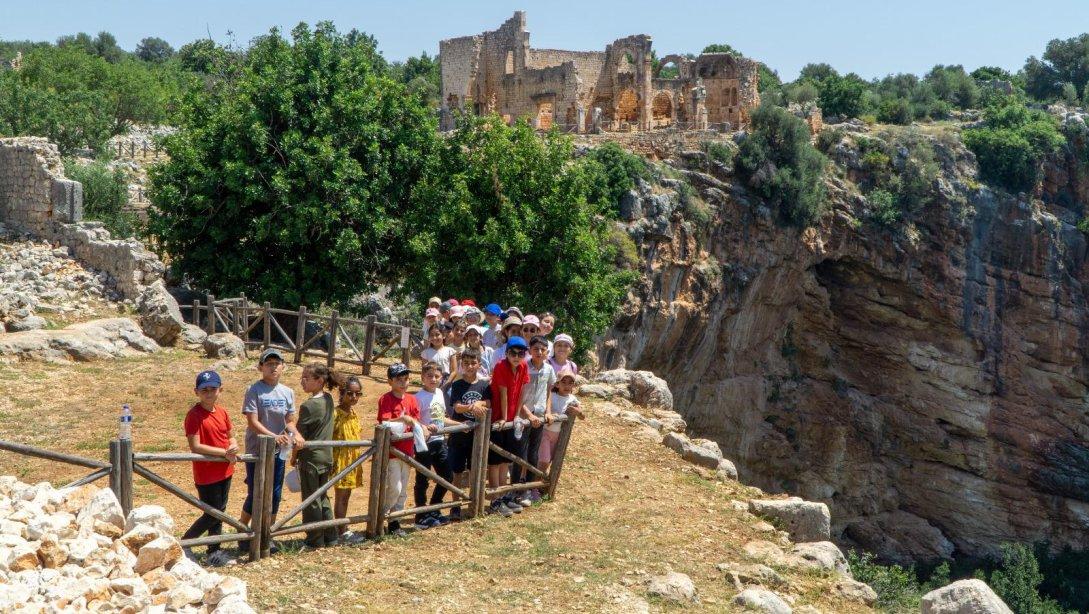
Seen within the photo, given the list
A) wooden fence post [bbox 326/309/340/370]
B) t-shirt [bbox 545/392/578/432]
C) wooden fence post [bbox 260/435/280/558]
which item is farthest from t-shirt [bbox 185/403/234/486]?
wooden fence post [bbox 326/309/340/370]

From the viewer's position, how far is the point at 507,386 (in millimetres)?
12055

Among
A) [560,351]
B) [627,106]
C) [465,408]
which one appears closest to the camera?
[465,408]

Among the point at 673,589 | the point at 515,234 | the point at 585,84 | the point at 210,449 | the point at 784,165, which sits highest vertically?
the point at 585,84

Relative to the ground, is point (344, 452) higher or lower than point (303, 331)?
higher

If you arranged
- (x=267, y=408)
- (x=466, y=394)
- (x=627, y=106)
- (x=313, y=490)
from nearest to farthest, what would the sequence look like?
1. (x=267, y=408)
2. (x=313, y=490)
3. (x=466, y=394)
4. (x=627, y=106)

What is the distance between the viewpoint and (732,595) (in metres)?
11.0

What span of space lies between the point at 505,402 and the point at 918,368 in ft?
131

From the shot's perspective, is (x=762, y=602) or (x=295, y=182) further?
(x=295, y=182)

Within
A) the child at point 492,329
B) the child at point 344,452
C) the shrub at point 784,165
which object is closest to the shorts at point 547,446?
the child at point 492,329

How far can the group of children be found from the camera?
9852mm

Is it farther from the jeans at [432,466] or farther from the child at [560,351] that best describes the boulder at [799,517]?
the jeans at [432,466]

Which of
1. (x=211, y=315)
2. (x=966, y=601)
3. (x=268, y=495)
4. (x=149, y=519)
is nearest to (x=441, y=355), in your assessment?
(x=268, y=495)

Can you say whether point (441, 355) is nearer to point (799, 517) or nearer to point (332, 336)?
point (799, 517)

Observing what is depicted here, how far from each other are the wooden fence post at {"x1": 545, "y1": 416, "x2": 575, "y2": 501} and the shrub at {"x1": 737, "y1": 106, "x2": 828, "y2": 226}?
3110 cm
